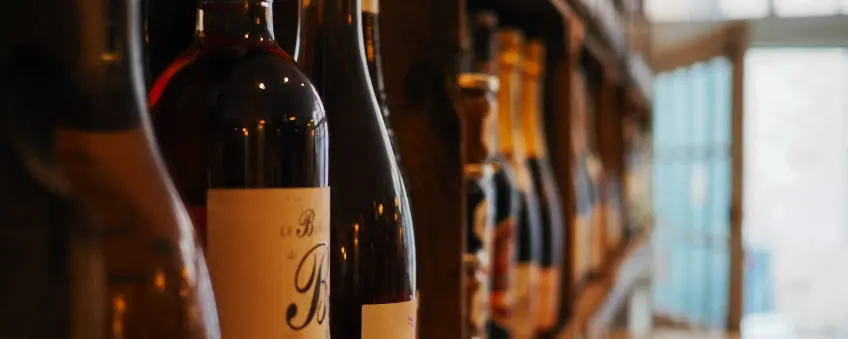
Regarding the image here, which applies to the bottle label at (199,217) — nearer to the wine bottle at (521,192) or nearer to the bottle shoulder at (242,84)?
the bottle shoulder at (242,84)

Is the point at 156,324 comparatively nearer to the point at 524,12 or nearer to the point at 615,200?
the point at 524,12

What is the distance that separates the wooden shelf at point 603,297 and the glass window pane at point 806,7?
8.47 feet

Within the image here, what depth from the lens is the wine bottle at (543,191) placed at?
916 mm

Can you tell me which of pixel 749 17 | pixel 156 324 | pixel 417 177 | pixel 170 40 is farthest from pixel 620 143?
pixel 749 17

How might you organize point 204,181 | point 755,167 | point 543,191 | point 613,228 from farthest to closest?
point 755,167
point 613,228
point 543,191
point 204,181

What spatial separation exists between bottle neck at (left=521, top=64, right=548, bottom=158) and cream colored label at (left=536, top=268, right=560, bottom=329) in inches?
6.2

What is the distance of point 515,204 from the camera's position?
94cm

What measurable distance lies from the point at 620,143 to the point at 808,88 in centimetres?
276

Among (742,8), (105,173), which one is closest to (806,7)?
(742,8)

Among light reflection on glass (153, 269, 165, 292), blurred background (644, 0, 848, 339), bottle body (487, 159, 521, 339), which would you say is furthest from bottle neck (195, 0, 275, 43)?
blurred background (644, 0, 848, 339)

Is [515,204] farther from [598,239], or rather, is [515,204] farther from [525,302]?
[598,239]

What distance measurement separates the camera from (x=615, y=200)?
1.80 m

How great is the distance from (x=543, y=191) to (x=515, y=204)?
162 millimetres

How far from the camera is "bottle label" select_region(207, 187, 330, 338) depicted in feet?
0.83
